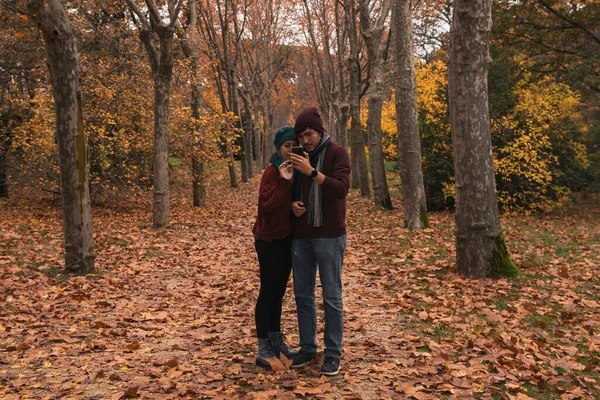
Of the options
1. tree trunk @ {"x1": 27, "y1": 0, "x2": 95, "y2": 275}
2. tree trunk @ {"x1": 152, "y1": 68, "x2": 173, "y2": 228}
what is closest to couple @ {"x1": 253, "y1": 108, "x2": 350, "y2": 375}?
tree trunk @ {"x1": 27, "y1": 0, "x2": 95, "y2": 275}

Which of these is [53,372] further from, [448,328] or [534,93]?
[534,93]

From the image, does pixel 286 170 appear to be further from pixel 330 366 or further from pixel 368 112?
pixel 368 112

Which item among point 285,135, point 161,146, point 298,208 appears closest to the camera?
point 298,208

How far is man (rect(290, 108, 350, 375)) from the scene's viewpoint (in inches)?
174

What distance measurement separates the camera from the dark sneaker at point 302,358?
4754 millimetres

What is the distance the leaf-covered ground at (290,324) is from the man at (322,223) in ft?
1.67

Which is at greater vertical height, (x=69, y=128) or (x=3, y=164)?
(x=69, y=128)

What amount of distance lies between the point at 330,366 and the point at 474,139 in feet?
15.1

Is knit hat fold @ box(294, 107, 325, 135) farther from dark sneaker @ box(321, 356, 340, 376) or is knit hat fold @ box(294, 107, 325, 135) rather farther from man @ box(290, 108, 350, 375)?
dark sneaker @ box(321, 356, 340, 376)

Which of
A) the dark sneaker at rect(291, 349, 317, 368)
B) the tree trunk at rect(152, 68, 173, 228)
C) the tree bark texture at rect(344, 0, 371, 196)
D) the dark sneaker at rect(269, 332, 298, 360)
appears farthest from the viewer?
the tree bark texture at rect(344, 0, 371, 196)

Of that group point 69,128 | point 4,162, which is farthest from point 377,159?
point 4,162

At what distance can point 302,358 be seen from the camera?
4.77 metres

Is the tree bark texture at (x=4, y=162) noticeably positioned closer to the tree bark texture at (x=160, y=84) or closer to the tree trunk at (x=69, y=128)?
the tree bark texture at (x=160, y=84)

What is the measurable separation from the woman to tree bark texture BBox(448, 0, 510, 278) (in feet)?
13.4
